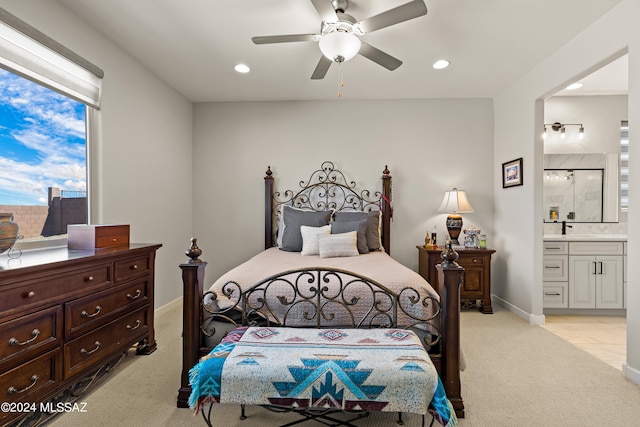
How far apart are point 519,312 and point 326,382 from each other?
323cm

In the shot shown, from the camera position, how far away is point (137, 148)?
11.0 ft

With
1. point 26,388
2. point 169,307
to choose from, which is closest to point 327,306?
point 26,388

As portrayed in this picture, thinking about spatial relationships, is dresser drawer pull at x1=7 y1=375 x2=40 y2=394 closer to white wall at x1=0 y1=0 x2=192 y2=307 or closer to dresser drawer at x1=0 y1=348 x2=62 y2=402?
dresser drawer at x1=0 y1=348 x2=62 y2=402

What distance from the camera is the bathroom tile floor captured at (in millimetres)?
2840

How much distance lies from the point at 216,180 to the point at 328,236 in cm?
201

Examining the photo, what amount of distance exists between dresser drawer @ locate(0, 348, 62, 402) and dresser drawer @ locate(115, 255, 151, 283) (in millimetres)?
618

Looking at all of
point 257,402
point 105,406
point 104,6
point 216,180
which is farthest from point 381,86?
point 105,406

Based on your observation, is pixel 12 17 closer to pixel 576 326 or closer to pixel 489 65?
pixel 489 65

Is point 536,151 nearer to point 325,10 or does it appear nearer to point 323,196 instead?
point 323,196

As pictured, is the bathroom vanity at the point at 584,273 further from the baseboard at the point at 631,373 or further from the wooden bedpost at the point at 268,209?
the wooden bedpost at the point at 268,209

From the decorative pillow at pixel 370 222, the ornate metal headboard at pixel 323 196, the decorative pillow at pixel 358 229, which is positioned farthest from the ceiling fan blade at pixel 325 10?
the ornate metal headboard at pixel 323 196

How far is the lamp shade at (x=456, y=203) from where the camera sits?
411cm

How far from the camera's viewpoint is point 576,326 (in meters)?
3.53

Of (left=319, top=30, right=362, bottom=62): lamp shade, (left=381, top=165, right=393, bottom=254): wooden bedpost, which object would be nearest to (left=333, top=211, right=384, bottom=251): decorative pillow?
→ (left=381, top=165, right=393, bottom=254): wooden bedpost
